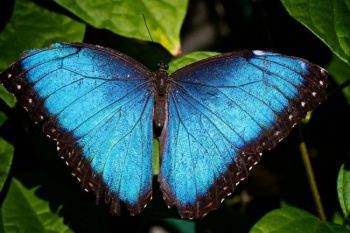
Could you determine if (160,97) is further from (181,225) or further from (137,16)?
(181,225)

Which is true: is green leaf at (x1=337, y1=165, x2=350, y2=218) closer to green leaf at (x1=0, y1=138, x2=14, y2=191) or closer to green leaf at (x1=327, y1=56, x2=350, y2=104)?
green leaf at (x1=327, y1=56, x2=350, y2=104)

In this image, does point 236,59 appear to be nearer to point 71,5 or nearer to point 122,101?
point 122,101

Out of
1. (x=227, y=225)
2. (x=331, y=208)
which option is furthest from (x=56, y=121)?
(x=331, y=208)

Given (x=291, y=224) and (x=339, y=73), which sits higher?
(x=339, y=73)

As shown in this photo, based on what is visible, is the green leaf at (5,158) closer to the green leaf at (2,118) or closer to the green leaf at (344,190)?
the green leaf at (2,118)

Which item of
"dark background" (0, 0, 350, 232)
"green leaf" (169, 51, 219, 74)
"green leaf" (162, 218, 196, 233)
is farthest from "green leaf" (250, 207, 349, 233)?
"green leaf" (162, 218, 196, 233)

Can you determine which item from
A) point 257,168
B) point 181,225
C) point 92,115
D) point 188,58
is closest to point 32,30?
point 92,115

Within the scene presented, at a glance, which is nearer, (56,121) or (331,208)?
(56,121)
